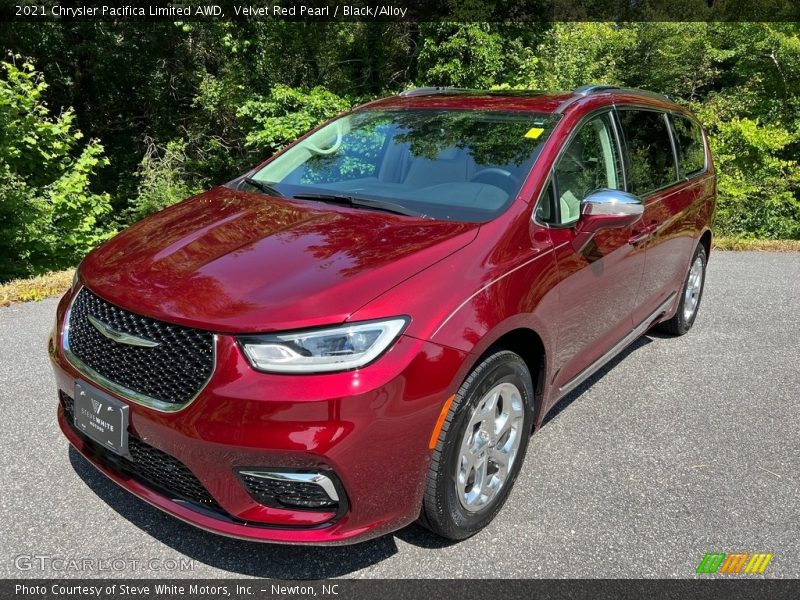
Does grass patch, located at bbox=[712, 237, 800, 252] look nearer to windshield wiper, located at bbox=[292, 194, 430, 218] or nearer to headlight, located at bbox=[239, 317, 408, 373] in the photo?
windshield wiper, located at bbox=[292, 194, 430, 218]

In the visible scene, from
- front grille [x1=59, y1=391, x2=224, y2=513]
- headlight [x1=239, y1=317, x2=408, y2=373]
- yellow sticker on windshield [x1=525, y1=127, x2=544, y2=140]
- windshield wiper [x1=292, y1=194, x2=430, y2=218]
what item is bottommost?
front grille [x1=59, y1=391, x2=224, y2=513]

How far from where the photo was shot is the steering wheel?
9.87 feet

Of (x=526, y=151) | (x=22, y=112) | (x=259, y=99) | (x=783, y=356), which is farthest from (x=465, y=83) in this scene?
(x=526, y=151)

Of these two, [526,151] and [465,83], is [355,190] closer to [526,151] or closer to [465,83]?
[526,151]

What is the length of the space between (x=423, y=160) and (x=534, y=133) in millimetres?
581

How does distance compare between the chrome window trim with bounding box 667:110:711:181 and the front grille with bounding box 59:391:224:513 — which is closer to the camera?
the front grille with bounding box 59:391:224:513

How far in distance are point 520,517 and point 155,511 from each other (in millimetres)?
1580

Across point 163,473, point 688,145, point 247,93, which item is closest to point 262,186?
point 163,473

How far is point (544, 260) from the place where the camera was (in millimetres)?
2846

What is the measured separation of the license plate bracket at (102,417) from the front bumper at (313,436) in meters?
0.05

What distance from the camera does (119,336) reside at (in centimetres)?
237

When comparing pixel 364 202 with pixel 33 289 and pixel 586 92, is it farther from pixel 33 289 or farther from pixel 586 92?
pixel 33 289

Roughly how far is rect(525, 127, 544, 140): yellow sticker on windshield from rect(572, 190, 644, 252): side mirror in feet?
1.33

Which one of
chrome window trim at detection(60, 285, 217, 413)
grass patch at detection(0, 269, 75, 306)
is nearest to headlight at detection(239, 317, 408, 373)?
chrome window trim at detection(60, 285, 217, 413)
